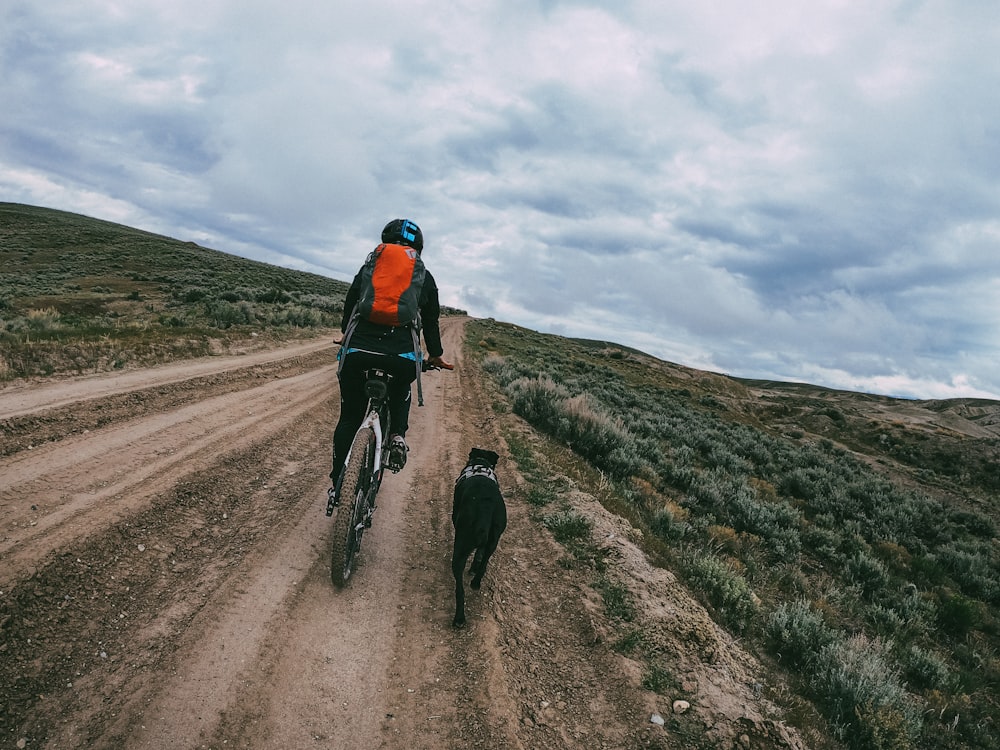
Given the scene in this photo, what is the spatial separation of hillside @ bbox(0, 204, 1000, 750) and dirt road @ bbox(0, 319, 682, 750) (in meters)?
0.02

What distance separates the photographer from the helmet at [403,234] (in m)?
4.39

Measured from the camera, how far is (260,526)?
5.01 m

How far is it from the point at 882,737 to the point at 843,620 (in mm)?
4147

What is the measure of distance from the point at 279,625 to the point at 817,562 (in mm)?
10056

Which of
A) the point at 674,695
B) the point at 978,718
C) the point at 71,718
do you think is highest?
the point at 674,695

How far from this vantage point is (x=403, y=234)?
441 centimetres

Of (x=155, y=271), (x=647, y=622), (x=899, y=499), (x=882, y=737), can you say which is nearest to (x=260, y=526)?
(x=647, y=622)

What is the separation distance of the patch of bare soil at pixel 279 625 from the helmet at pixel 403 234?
9.97 feet

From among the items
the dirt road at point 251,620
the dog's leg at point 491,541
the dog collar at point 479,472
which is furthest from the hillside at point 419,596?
the dog collar at point 479,472

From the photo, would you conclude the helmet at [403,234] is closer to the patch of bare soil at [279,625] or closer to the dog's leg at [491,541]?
the dog's leg at [491,541]

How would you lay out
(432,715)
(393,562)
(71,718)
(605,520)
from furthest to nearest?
(605,520), (393,562), (432,715), (71,718)

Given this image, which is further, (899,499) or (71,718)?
(899,499)

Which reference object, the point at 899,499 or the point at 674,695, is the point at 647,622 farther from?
the point at 899,499

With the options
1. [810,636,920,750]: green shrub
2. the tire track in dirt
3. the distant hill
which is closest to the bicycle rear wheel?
the tire track in dirt
